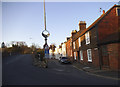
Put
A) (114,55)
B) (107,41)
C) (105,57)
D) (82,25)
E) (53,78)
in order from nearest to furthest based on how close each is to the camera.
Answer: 1. (53,78)
2. (114,55)
3. (107,41)
4. (105,57)
5. (82,25)

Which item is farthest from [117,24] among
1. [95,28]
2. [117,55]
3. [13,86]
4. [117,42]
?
[13,86]

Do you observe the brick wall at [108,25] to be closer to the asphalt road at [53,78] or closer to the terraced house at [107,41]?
the terraced house at [107,41]

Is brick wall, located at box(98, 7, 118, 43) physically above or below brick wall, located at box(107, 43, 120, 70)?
above

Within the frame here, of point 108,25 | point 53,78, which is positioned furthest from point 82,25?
point 53,78

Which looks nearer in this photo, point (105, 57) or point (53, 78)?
point (53, 78)

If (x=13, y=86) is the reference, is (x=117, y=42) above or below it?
above

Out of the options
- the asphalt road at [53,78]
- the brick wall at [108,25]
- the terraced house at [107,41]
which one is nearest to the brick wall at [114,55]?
the terraced house at [107,41]

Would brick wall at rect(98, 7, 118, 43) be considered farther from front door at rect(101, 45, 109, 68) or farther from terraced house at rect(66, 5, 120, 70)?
front door at rect(101, 45, 109, 68)

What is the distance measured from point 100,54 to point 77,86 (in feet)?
26.0

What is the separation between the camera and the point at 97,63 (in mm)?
14102

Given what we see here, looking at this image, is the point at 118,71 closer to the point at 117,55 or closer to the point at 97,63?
the point at 117,55

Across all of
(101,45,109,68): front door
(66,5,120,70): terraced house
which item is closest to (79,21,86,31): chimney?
(66,5,120,70): terraced house

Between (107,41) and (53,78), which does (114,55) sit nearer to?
(107,41)

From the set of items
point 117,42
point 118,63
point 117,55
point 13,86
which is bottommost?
point 13,86
